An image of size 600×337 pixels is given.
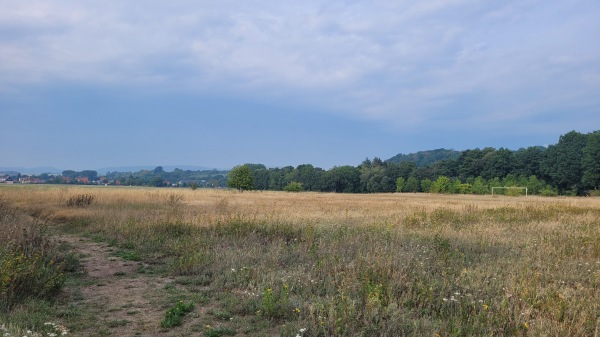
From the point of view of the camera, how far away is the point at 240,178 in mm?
74688

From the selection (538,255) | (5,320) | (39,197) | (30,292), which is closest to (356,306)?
(5,320)

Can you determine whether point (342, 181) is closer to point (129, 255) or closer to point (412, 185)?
point (412, 185)

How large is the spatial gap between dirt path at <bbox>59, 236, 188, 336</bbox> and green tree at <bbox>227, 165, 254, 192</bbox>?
2505 inches

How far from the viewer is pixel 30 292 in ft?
22.7

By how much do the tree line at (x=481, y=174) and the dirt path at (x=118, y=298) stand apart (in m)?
65.4

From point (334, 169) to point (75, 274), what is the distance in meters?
118

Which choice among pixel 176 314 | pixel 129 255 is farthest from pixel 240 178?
pixel 176 314

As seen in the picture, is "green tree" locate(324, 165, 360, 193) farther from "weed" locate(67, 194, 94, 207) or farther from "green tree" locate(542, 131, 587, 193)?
"weed" locate(67, 194, 94, 207)

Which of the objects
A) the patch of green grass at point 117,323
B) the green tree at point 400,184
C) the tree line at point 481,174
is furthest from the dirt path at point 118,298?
the green tree at point 400,184

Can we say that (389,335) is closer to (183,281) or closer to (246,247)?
(183,281)

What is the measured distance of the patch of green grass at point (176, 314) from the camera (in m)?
5.99

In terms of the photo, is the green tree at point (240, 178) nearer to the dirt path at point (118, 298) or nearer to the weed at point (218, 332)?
the dirt path at point (118, 298)

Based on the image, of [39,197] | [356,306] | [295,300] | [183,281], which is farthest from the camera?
[39,197]

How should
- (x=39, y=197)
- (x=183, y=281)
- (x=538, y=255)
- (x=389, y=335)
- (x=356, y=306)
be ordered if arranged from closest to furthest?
(x=389, y=335)
(x=356, y=306)
(x=183, y=281)
(x=538, y=255)
(x=39, y=197)
